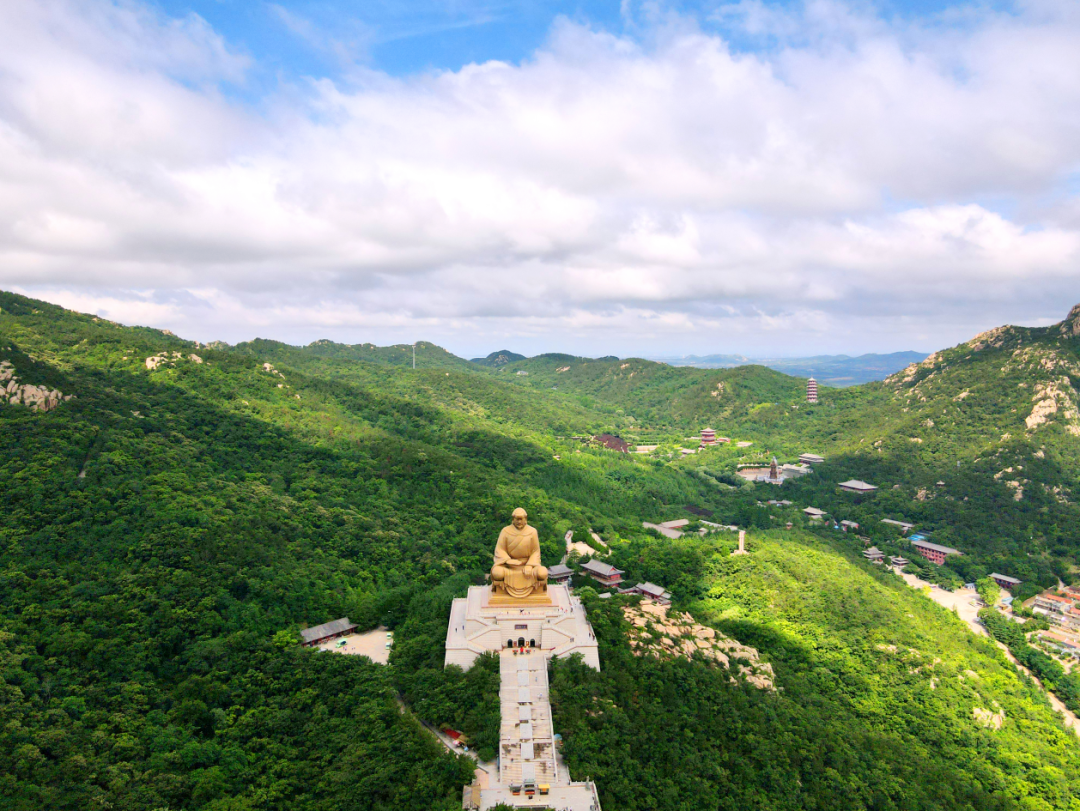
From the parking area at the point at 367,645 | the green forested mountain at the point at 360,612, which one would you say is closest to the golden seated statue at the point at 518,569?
the green forested mountain at the point at 360,612

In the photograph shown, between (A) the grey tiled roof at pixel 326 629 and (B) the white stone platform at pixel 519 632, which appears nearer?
(B) the white stone platform at pixel 519 632

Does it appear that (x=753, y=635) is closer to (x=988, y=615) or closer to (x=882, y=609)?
(x=882, y=609)

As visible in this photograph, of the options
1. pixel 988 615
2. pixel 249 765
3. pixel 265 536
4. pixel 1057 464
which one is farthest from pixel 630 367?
pixel 249 765

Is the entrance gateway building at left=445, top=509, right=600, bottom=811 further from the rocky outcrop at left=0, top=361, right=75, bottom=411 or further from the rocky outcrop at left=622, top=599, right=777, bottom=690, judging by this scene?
the rocky outcrop at left=0, top=361, right=75, bottom=411

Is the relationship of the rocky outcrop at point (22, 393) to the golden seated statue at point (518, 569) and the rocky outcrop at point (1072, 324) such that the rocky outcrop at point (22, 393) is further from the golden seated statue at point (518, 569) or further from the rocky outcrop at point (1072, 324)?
the rocky outcrop at point (1072, 324)

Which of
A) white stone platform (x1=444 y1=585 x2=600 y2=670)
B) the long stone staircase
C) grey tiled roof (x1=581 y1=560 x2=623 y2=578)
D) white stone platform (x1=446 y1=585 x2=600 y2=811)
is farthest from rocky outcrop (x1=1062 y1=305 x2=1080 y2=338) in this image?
the long stone staircase

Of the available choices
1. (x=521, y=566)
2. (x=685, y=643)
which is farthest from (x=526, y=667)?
(x=685, y=643)
